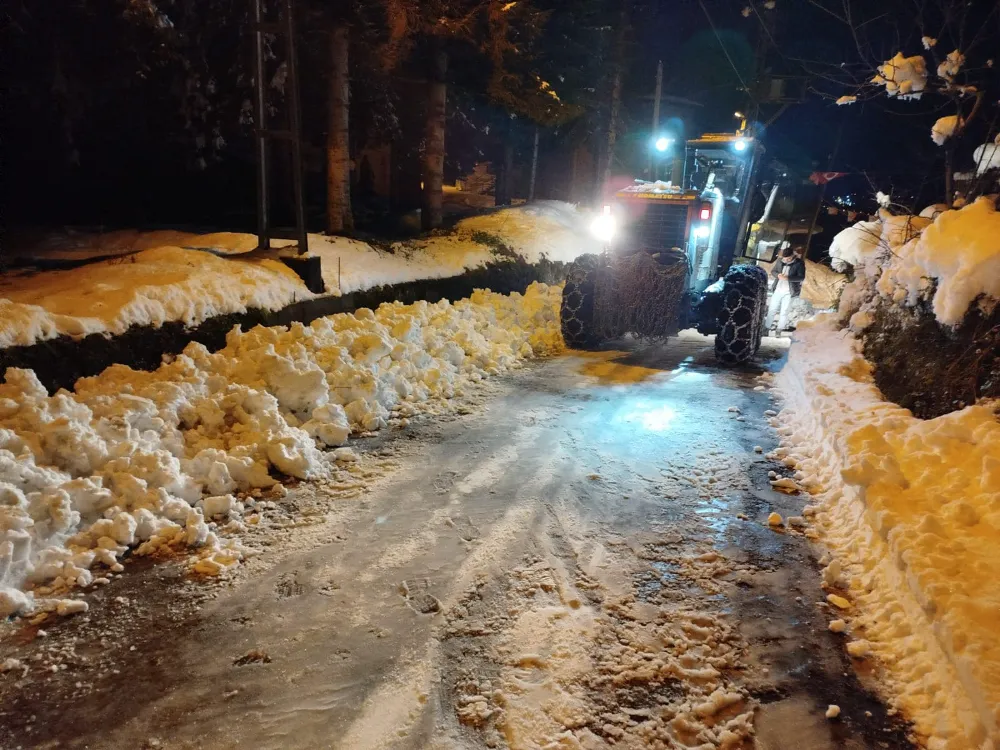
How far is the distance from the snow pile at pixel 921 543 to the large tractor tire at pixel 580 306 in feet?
13.8

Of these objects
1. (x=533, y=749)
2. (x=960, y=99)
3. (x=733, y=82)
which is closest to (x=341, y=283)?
(x=533, y=749)

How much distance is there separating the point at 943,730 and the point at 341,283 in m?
7.71

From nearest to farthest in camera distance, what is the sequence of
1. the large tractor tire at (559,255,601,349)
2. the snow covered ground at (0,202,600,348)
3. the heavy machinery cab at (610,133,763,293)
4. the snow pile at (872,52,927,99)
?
the snow covered ground at (0,202,600,348)
the snow pile at (872,52,927,99)
the large tractor tire at (559,255,601,349)
the heavy machinery cab at (610,133,763,293)

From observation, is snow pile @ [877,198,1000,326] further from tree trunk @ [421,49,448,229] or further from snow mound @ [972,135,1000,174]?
tree trunk @ [421,49,448,229]

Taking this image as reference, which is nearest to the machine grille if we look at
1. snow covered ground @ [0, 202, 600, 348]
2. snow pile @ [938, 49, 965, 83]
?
snow covered ground @ [0, 202, 600, 348]

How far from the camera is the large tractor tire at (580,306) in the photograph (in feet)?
30.3

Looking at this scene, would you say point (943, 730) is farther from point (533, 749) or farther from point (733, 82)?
point (733, 82)

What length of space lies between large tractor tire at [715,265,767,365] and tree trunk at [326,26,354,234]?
6.91m

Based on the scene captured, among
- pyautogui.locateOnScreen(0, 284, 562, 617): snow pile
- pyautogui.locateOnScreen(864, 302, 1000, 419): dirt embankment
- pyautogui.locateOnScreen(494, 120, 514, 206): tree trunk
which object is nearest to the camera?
pyautogui.locateOnScreen(0, 284, 562, 617): snow pile

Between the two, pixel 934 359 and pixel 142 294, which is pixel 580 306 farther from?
pixel 142 294

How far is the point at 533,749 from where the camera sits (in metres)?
2.60

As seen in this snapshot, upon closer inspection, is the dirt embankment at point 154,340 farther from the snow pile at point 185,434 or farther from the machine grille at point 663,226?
the machine grille at point 663,226

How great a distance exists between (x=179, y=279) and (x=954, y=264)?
24.4ft

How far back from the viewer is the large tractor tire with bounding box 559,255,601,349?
9.23 metres
